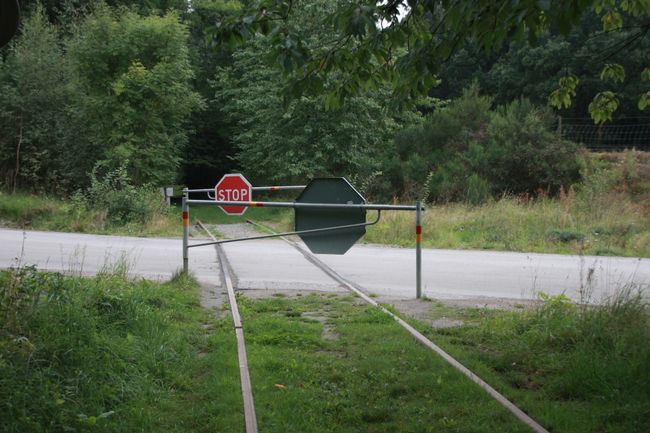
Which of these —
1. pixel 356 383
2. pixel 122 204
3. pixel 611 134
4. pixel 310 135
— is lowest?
pixel 356 383

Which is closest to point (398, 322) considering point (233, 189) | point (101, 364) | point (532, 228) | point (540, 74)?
point (101, 364)

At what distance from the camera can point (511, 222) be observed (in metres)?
19.2

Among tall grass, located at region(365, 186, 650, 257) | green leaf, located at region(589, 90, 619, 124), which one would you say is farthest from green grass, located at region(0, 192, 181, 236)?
green leaf, located at region(589, 90, 619, 124)

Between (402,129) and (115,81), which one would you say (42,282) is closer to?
(115,81)

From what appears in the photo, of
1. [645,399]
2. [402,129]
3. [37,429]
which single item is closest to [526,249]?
[645,399]

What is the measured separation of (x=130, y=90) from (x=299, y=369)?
24.6m

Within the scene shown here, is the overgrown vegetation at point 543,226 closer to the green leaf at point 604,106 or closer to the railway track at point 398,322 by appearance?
the railway track at point 398,322

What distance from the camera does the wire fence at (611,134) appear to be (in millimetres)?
35938

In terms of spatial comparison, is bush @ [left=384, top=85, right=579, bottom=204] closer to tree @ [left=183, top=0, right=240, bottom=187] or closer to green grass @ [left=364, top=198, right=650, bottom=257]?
green grass @ [left=364, top=198, right=650, bottom=257]

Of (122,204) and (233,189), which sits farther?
(122,204)

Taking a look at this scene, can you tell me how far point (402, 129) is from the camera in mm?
34188

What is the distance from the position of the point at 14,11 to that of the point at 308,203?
640 cm

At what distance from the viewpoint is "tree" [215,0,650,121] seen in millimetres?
4020

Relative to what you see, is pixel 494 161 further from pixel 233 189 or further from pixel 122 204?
pixel 233 189
